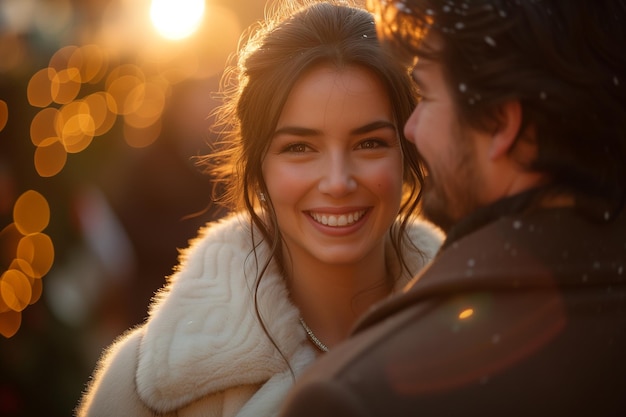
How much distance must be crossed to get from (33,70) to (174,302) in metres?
3.64

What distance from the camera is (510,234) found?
176 cm

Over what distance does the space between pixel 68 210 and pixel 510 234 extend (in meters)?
4.82

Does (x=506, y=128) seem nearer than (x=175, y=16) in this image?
Yes

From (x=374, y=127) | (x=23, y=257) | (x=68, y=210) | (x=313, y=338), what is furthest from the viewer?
(x=23, y=257)

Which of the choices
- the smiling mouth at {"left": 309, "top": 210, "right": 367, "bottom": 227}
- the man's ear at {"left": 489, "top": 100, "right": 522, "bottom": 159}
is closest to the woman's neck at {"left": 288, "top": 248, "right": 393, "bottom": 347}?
the smiling mouth at {"left": 309, "top": 210, "right": 367, "bottom": 227}

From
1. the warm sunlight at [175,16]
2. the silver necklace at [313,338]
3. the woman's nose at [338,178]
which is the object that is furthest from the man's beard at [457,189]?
the warm sunlight at [175,16]

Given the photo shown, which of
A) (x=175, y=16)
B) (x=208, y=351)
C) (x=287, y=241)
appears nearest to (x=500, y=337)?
(x=208, y=351)

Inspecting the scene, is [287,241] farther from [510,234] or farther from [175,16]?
[175,16]

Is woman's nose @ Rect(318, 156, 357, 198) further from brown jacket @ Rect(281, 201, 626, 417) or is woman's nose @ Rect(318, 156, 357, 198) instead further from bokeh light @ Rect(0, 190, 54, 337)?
bokeh light @ Rect(0, 190, 54, 337)

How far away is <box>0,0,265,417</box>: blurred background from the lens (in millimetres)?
5582

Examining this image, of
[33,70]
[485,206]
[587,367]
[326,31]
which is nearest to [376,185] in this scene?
[326,31]

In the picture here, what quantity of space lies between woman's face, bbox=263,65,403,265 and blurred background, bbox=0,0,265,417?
2522 millimetres

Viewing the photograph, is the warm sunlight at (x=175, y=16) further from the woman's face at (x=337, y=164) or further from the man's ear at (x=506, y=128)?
the man's ear at (x=506, y=128)

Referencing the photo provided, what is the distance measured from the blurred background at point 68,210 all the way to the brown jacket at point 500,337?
3.93 metres
